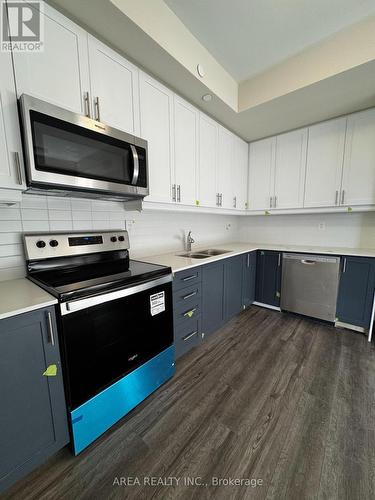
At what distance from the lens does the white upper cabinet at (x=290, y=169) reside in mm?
2703

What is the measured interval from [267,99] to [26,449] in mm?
3143

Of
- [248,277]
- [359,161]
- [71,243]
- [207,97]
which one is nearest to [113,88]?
[207,97]

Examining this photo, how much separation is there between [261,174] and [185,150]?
1.55 meters

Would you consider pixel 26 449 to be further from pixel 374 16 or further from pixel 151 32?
pixel 374 16

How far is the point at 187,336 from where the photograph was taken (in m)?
1.89

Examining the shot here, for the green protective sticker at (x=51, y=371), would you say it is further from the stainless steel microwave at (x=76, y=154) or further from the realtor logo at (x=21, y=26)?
the realtor logo at (x=21, y=26)

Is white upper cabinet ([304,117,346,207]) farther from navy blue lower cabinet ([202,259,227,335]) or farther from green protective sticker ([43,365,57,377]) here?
green protective sticker ([43,365,57,377])

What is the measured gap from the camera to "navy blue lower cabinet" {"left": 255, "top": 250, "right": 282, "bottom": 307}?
276 centimetres

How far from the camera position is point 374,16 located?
1.51 meters

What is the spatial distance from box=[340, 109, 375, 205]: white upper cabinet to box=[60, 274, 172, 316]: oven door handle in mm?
2483

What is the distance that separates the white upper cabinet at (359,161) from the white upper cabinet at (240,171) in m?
1.23

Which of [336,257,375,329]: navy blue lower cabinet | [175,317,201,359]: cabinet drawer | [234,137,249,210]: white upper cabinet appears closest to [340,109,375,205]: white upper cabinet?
[336,257,375,329]: navy blue lower cabinet

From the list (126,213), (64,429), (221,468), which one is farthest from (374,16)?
(64,429)

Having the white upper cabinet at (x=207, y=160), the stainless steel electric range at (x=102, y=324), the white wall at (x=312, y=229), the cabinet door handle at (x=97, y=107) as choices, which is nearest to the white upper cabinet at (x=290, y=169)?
the white wall at (x=312, y=229)
